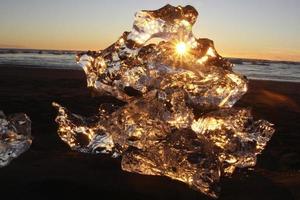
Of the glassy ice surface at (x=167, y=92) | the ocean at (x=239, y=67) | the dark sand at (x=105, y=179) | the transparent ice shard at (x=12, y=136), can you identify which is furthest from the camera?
the ocean at (x=239, y=67)

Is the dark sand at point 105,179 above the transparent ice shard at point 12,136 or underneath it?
underneath

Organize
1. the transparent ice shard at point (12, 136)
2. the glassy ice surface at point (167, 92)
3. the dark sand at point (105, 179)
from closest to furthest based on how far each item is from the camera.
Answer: the dark sand at point (105, 179)
the transparent ice shard at point (12, 136)
the glassy ice surface at point (167, 92)

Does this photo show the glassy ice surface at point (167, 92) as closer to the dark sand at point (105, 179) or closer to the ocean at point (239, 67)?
the dark sand at point (105, 179)

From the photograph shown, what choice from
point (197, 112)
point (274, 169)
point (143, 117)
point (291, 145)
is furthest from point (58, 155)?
point (291, 145)

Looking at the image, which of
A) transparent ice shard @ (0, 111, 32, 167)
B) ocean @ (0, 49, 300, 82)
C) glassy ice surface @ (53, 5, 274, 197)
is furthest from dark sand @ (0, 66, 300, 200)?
ocean @ (0, 49, 300, 82)

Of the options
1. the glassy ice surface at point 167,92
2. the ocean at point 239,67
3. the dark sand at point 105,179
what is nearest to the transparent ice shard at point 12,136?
the dark sand at point 105,179

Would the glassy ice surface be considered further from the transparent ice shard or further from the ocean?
the ocean

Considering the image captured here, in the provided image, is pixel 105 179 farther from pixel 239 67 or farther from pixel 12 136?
pixel 239 67
